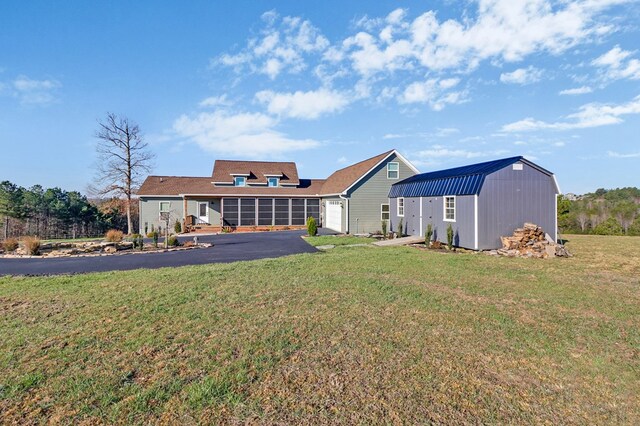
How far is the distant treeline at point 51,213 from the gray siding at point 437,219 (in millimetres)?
24641

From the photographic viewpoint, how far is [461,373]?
3875 millimetres

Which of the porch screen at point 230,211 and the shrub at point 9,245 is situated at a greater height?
the porch screen at point 230,211

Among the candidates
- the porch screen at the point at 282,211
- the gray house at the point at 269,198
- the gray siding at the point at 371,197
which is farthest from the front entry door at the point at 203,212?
the gray siding at the point at 371,197

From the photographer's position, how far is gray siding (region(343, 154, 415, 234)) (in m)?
22.6

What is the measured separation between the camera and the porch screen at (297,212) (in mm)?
28016

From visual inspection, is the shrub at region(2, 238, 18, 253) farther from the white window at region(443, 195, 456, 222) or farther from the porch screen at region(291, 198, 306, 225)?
the white window at region(443, 195, 456, 222)

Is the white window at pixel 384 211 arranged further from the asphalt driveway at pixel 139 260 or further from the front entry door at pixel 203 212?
the front entry door at pixel 203 212

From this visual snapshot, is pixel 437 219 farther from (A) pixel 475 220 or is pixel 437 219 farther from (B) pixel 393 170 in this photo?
(B) pixel 393 170

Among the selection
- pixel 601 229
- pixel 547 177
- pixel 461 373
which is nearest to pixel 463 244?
pixel 547 177

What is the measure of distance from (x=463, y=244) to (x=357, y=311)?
10.6 metres

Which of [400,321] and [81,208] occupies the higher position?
[81,208]

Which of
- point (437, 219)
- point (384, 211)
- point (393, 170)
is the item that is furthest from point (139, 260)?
point (393, 170)

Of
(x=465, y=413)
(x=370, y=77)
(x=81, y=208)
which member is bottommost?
(x=465, y=413)

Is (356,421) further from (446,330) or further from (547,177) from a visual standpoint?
(547,177)
